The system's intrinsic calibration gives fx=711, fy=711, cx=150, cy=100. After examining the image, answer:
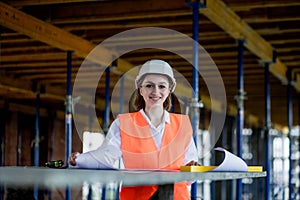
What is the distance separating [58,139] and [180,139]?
1411cm

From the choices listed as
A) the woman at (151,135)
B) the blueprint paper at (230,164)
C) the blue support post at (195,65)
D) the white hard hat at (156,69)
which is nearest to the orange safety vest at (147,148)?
the woman at (151,135)

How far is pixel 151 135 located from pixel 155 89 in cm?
20

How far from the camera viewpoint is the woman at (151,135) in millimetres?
2945

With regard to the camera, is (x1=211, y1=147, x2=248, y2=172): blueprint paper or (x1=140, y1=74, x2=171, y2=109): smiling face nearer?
(x1=211, y1=147, x2=248, y2=172): blueprint paper

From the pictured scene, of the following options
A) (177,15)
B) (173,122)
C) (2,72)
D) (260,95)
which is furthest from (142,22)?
(260,95)

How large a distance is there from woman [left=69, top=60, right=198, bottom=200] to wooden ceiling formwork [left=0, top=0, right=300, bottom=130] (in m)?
3.48

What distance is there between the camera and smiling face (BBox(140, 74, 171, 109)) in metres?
3.04

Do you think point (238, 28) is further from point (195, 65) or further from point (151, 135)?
point (151, 135)

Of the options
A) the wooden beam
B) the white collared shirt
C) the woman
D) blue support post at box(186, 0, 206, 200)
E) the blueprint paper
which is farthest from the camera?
the wooden beam

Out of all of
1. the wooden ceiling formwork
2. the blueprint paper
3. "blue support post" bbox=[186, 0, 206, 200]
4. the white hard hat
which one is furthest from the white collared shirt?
the wooden ceiling formwork

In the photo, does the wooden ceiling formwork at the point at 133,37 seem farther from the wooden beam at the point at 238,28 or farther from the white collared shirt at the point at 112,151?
the white collared shirt at the point at 112,151

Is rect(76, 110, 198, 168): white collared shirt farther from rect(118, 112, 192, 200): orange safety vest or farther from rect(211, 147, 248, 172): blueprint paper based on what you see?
rect(211, 147, 248, 172): blueprint paper

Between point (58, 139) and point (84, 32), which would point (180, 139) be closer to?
point (84, 32)

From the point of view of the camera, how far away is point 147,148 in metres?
2.96
